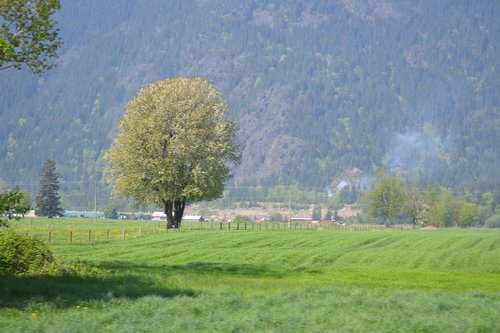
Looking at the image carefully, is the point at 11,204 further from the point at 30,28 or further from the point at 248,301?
the point at 248,301

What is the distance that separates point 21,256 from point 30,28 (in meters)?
8.45

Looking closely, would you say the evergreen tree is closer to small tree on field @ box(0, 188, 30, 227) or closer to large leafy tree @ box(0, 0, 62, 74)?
large leafy tree @ box(0, 0, 62, 74)

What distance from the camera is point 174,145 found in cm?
6719

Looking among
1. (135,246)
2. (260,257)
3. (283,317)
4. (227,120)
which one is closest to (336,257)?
(260,257)

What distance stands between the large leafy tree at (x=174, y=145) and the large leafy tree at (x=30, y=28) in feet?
128

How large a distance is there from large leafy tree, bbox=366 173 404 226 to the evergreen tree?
67.9 meters

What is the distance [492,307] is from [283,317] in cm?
657

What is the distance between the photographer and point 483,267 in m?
46.2

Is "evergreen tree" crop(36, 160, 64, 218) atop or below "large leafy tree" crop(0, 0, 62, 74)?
below

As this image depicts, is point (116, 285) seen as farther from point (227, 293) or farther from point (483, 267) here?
point (483, 267)

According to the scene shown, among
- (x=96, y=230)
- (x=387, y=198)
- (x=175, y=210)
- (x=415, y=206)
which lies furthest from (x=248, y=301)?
(x=415, y=206)

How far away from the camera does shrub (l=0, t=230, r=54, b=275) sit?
25469 millimetres

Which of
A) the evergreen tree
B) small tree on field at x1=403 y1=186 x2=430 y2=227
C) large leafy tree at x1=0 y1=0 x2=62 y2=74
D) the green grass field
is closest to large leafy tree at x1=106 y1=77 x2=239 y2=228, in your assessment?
the green grass field

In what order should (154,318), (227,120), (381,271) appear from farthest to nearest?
(227,120) → (381,271) → (154,318)
